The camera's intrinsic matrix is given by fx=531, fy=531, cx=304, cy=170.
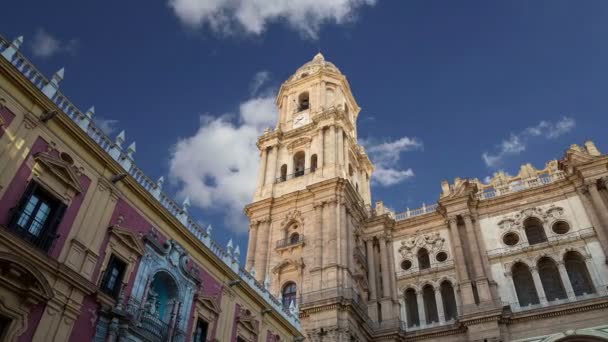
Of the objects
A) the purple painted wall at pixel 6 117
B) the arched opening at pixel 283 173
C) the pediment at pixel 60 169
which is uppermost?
the arched opening at pixel 283 173

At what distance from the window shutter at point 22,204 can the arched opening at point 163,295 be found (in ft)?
17.4

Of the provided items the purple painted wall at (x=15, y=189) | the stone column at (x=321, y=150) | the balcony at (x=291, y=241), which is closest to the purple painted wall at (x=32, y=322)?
the purple painted wall at (x=15, y=189)

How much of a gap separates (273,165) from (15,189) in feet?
91.0

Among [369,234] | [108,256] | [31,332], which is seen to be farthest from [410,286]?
[31,332]

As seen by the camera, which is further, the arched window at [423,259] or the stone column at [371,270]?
the arched window at [423,259]

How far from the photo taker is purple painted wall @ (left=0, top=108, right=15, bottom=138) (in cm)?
1441

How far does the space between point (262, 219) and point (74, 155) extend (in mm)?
21773

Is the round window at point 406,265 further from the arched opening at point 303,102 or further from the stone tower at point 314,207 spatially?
the arched opening at point 303,102

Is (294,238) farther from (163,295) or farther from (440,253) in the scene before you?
(163,295)

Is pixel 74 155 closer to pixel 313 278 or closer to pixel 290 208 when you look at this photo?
pixel 313 278

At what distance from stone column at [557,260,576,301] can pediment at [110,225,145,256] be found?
23.0 metres

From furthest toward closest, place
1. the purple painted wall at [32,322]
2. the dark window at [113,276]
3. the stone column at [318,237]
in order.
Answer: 1. the stone column at [318,237]
2. the dark window at [113,276]
3. the purple painted wall at [32,322]

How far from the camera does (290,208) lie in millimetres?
37344

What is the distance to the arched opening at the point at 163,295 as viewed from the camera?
18250mm
